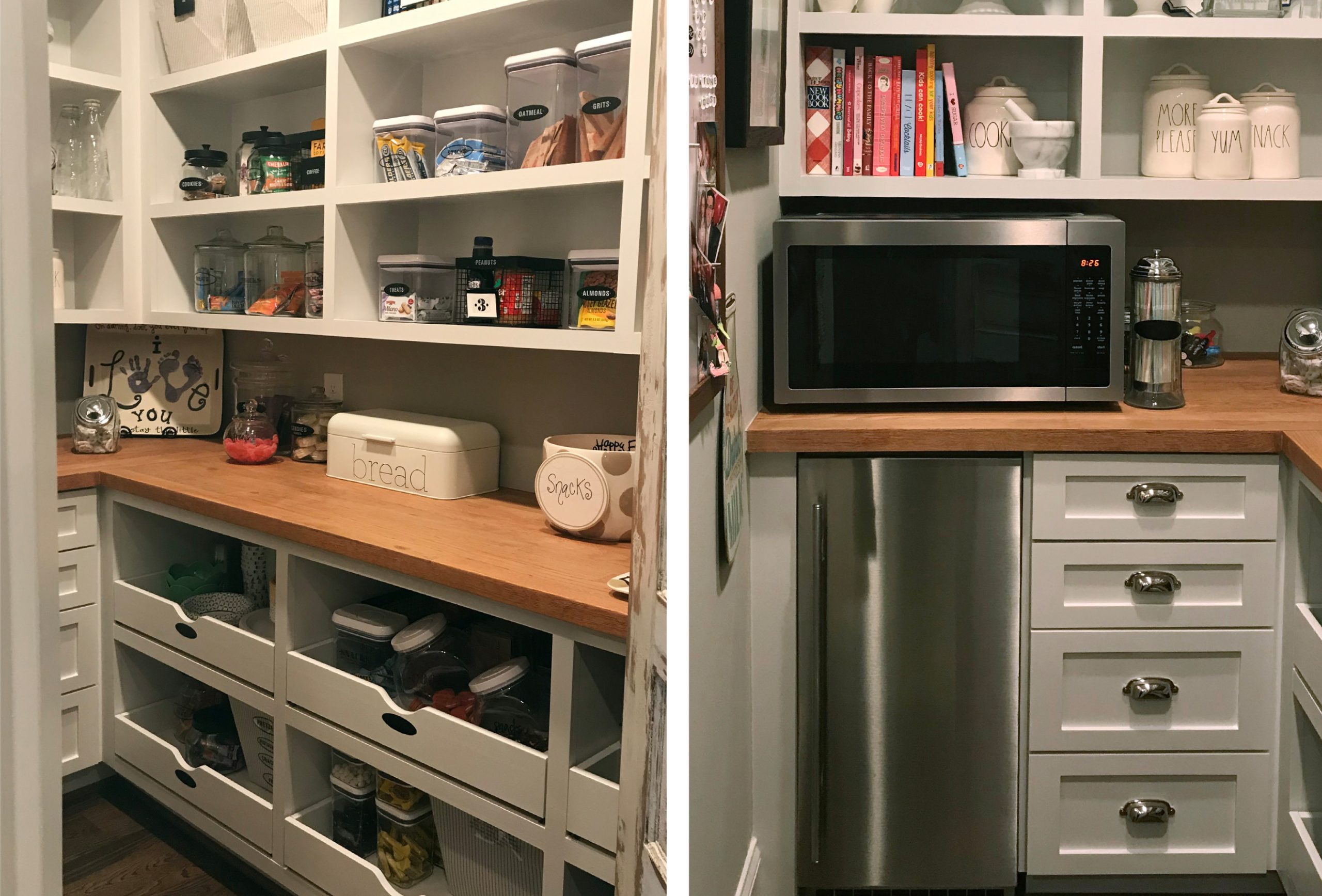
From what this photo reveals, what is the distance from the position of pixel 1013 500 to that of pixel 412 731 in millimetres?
1117

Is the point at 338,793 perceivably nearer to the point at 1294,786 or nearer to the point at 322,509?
the point at 322,509

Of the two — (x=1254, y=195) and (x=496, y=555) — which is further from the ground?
(x=1254, y=195)

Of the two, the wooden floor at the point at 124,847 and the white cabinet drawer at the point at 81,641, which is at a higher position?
the white cabinet drawer at the point at 81,641

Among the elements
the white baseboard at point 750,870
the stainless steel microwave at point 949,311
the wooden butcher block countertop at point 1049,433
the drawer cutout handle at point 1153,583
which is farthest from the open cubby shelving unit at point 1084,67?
the white baseboard at point 750,870

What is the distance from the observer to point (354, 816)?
0.65 metres

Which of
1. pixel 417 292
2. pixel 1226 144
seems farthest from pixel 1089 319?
pixel 417 292

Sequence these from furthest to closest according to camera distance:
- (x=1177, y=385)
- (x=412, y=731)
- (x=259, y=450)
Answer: (x=1177, y=385) < (x=412, y=731) < (x=259, y=450)

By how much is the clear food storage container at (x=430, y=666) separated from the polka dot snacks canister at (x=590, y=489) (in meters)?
0.14

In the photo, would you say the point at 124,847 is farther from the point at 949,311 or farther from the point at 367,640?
the point at 949,311

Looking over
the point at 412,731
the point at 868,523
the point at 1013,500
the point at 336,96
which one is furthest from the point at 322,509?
the point at 1013,500

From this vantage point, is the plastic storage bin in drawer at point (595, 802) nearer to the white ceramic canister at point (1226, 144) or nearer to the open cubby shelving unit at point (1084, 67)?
the open cubby shelving unit at point (1084, 67)

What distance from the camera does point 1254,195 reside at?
1.78 m

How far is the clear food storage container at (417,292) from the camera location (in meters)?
0.89

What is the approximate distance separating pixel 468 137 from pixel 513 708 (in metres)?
0.49
